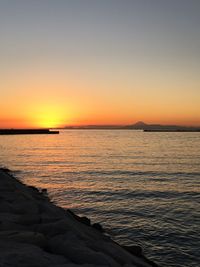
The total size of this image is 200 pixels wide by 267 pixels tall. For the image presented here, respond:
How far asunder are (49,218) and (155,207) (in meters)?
8.23

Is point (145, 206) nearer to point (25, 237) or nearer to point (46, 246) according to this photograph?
point (46, 246)

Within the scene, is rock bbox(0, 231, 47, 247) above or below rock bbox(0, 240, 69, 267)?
below

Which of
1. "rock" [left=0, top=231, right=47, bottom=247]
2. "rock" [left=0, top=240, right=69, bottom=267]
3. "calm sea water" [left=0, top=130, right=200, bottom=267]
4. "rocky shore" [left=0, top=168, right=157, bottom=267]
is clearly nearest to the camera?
"rock" [left=0, top=240, right=69, bottom=267]

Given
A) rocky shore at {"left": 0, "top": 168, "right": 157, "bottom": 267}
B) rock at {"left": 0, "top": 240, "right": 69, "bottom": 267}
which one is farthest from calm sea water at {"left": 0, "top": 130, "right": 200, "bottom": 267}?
rock at {"left": 0, "top": 240, "right": 69, "bottom": 267}

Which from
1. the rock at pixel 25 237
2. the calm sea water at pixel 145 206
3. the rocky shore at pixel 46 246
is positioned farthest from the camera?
the calm sea water at pixel 145 206

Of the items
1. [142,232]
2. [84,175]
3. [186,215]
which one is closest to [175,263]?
[142,232]

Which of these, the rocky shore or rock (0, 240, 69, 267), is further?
the rocky shore

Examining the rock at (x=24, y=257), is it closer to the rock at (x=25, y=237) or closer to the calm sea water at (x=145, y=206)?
the rock at (x=25, y=237)

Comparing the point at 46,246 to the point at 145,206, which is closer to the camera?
the point at 46,246

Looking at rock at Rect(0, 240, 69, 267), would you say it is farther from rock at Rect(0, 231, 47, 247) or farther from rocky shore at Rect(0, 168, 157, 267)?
rock at Rect(0, 231, 47, 247)

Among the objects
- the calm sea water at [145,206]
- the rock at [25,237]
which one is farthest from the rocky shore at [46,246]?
the calm sea water at [145,206]

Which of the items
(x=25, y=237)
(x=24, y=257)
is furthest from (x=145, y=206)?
(x=24, y=257)

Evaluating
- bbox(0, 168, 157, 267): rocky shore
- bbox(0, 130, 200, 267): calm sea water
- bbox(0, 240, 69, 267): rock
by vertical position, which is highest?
bbox(0, 240, 69, 267): rock

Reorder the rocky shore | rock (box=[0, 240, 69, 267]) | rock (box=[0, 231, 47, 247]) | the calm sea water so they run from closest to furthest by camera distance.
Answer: rock (box=[0, 240, 69, 267]) < the rocky shore < rock (box=[0, 231, 47, 247]) < the calm sea water
